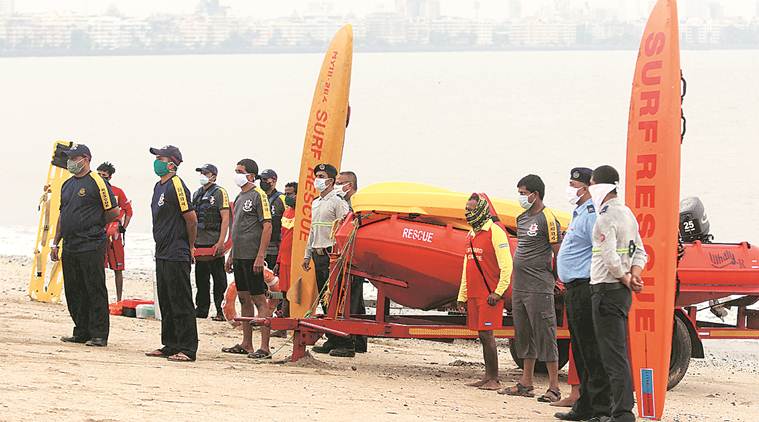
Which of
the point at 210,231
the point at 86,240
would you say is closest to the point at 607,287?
the point at 86,240

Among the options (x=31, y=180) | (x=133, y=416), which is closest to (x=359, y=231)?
(x=133, y=416)

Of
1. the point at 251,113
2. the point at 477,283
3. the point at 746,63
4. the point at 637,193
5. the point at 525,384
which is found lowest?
the point at 525,384

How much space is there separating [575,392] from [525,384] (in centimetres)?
63

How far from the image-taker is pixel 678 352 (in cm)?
1205

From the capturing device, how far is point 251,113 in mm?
99125

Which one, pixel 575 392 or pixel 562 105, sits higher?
pixel 562 105

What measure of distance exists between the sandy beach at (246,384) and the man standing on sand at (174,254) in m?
0.25

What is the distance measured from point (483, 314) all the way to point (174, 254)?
2.67 metres

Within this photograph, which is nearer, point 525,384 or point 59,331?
point 525,384

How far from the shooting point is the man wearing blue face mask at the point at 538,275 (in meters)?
10.6

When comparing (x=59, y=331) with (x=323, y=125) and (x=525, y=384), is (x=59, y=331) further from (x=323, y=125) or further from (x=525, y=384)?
(x=525, y=384)

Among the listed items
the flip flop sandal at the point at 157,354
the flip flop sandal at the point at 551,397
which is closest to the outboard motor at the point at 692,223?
the flip flop sandal at the point at 551,397

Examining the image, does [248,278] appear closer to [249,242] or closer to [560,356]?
[249,242]

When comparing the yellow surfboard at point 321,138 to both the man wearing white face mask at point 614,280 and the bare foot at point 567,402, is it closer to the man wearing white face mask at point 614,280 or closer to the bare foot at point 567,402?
the bare foot at point 567,402
